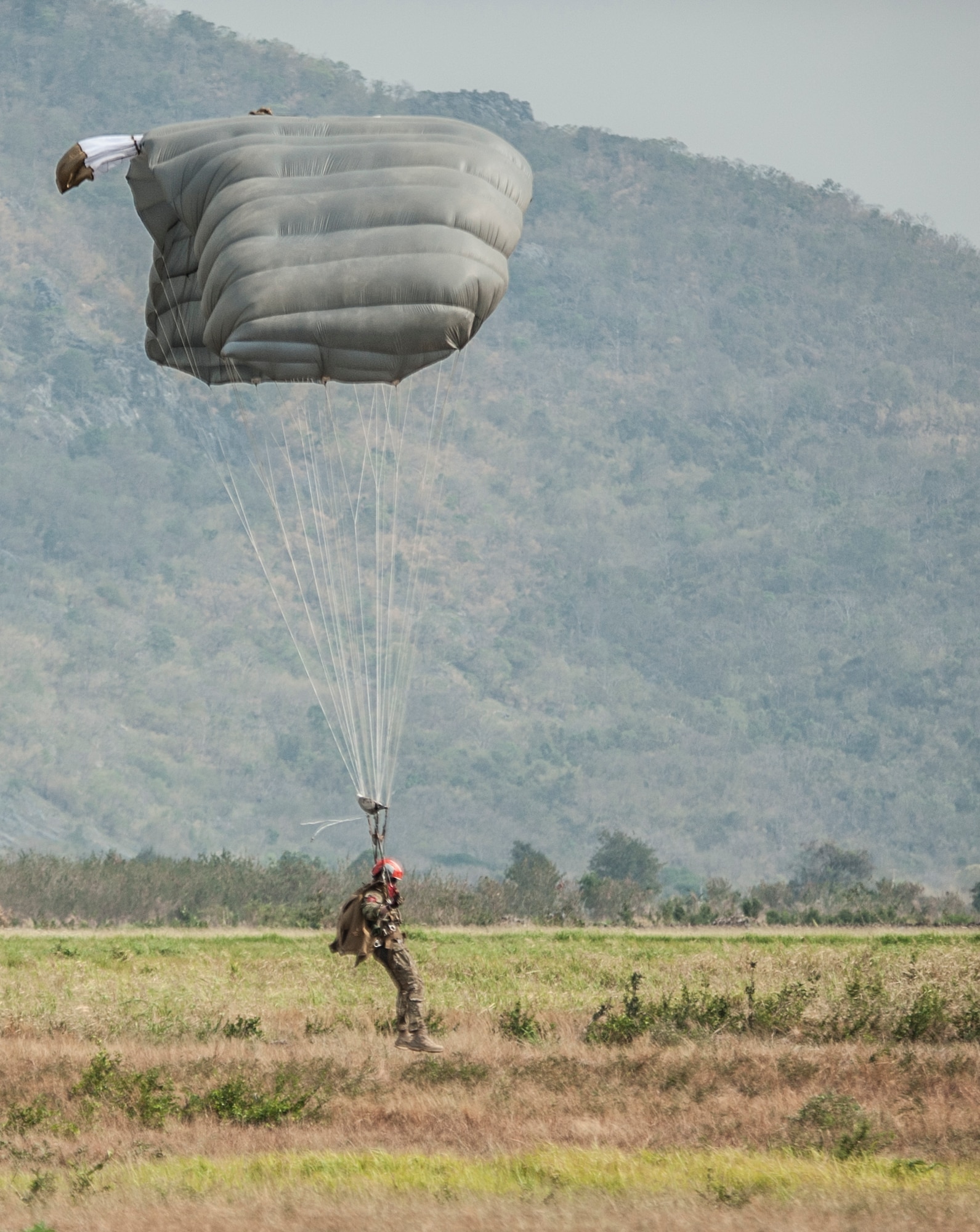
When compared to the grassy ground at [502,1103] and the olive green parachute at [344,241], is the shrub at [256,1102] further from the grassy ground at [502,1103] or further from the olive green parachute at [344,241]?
the olive green parachute at [344,241]

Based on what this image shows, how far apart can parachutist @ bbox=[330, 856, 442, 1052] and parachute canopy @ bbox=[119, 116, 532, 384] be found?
4937mm

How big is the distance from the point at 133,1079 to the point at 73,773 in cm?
17902

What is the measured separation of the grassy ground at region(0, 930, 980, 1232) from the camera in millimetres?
10977

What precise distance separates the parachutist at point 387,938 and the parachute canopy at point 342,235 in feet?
16.2

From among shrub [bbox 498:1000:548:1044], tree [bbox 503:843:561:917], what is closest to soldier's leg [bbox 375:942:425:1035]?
shrub [bbox 498:1000:548:1044]

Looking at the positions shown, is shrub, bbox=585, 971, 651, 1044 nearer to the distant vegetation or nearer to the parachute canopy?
the parachute canopy

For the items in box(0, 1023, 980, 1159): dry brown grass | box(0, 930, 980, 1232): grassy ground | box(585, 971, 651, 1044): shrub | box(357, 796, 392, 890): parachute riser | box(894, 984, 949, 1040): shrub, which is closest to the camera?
box(0, 930, 980, 1232): grassy ground

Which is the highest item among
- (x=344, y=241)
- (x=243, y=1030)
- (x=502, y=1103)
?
(x=344, y=241)

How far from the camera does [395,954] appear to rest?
619 inches

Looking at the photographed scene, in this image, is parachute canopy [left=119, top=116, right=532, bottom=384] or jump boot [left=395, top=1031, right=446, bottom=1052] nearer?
jump boot [left=395, top=1031, right=446, bottom=1052]

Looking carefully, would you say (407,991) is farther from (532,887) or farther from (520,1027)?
(532,887)

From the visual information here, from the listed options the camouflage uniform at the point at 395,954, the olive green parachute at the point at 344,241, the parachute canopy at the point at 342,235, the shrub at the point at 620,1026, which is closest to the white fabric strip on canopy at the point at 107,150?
the olive green parachute at the point at 344,241

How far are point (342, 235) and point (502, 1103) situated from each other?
8.24 metres

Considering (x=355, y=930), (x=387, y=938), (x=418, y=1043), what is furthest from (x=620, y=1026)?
(x=355, y=930)
